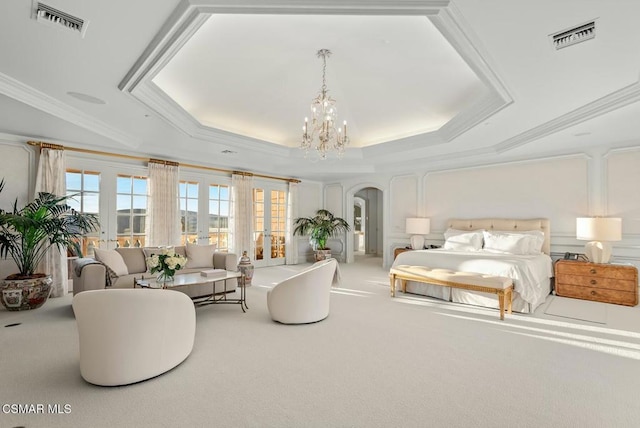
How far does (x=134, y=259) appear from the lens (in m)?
4.80

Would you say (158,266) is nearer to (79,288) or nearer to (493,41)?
(79,288)

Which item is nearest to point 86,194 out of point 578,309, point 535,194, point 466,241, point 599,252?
point 466,241

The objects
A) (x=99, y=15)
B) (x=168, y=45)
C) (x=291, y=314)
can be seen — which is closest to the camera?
(x=99, y=15)

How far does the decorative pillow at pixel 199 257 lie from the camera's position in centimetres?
524

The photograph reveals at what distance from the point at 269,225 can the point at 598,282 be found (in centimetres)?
667

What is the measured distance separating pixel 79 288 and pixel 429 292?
504 centimetres

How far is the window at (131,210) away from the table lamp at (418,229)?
18.2 feet

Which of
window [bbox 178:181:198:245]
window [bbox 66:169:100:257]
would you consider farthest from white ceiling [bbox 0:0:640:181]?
window [bbox 178:181:198:245]

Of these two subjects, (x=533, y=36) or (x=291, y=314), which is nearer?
(x=533, y=36)

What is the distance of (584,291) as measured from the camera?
481 centimetres

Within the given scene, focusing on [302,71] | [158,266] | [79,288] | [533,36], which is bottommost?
[79,288]

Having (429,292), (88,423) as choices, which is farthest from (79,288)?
(429,292)

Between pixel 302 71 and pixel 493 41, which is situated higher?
pixel 302 71

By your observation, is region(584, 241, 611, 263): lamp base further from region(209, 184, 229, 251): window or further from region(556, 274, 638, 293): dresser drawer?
region(209, 184, 229, 251): window
